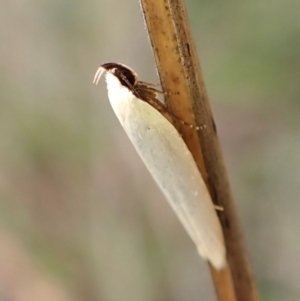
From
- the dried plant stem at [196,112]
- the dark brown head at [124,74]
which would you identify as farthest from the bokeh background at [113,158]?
the dried plant stem at [196,112]

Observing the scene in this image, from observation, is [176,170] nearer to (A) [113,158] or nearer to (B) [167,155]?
(B) [167,155]

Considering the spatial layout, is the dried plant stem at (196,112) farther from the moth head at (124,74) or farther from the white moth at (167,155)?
the moth head at (124,74)

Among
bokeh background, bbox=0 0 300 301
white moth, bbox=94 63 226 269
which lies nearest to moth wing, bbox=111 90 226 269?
white moth, bbox=94 63 226 269

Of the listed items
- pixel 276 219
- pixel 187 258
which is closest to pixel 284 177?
pixel 276 219

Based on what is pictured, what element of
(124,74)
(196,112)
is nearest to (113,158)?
(124,74)

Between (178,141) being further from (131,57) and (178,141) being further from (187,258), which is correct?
(187,258)

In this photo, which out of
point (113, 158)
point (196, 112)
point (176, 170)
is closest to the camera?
point (196, 112)

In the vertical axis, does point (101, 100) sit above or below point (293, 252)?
above
